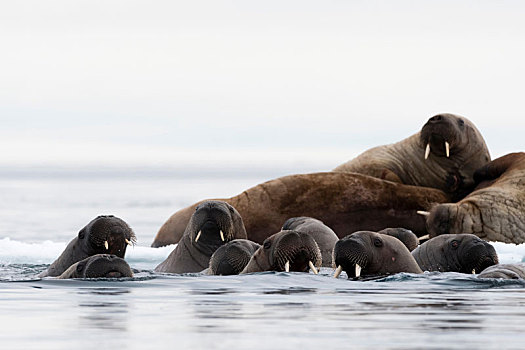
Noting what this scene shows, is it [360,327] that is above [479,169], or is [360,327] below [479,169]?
below

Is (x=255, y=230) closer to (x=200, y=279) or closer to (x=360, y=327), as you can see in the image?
(x=200, y=279)

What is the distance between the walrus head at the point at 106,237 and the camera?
10633mm

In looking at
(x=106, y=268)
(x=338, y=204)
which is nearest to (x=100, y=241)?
(x=106, y=268)

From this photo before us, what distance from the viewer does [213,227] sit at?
1262 cm

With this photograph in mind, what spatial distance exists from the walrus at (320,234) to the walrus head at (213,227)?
2.53ft

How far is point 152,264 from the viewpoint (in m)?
16.3

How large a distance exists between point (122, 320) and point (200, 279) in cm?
393

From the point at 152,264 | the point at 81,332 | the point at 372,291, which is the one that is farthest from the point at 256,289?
the point at 152,264

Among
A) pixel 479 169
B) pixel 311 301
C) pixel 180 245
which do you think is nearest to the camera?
pixel 311 301

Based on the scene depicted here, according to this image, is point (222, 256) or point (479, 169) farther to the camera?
point (479, 169)

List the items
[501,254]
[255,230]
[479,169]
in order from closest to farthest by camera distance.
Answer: [501,254]
[255,230]
[479,169]

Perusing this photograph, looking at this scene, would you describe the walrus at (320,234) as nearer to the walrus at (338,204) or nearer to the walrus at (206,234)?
the walrus at (206,234)

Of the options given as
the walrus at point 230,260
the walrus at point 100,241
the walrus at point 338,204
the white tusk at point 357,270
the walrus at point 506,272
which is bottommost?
the walrus at point 506,272

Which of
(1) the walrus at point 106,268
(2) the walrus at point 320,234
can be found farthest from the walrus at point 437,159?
(1) the walrus at point 106,268
